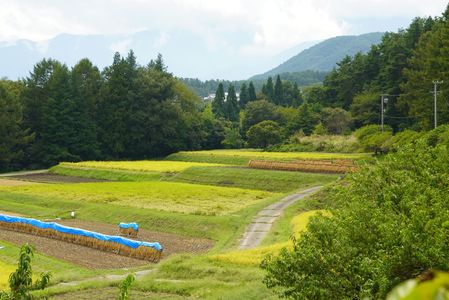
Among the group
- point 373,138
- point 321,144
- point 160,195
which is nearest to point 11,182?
point 160,195

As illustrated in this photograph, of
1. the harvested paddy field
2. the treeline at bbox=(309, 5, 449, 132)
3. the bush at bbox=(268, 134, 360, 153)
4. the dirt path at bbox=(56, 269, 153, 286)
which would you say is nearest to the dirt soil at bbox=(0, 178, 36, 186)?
the harvested paddy field

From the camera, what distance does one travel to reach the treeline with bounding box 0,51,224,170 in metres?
75.2

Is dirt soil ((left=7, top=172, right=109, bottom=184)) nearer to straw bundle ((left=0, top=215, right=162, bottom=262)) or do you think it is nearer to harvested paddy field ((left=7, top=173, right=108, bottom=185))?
harvested paddy field ((left=7, top=173, right=108, bottom=185))

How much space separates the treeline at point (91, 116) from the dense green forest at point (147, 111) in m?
0.13

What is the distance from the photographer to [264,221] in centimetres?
3278

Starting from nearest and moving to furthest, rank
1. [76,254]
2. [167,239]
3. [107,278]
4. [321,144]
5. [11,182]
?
[107,278]
[76,254]
[167,239]
[11,182]
[321,144]

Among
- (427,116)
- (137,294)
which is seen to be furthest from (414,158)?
(427,116)

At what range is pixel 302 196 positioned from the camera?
40031 mm

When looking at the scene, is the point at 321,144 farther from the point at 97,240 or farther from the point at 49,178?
the point at 97,240

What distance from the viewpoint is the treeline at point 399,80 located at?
5350 cm

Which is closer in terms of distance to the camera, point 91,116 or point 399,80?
point 399,80

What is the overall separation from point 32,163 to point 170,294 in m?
63.2

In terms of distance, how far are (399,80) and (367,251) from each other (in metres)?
66.2

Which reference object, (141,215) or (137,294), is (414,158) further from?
(141,215)
